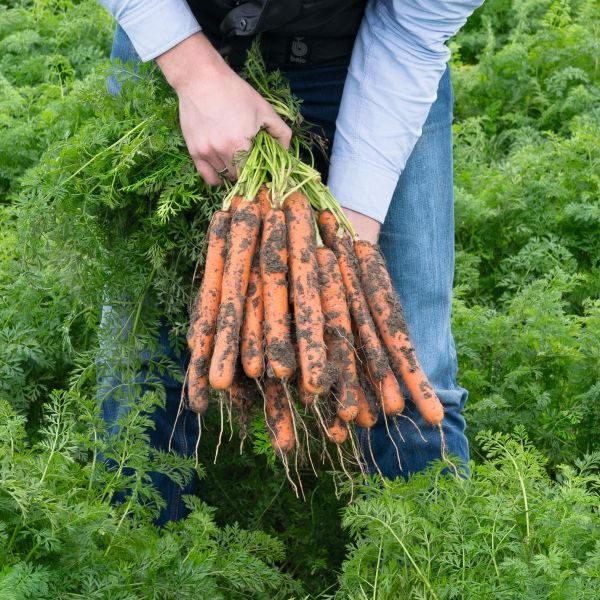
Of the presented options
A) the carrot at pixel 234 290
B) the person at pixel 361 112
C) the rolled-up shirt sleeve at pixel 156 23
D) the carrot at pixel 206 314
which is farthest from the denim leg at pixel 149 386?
the carrot at pixel 234 290

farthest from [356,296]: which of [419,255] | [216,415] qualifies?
[216,415]

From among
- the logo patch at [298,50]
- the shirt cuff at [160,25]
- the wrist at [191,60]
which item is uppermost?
the shirt cuff at [160,25]

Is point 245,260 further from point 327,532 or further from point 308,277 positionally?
point 327,532

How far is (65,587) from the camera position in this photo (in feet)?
6.50

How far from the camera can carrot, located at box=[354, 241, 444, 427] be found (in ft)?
7.38

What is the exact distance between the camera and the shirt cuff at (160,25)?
221cm

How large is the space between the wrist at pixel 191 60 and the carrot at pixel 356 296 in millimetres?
421

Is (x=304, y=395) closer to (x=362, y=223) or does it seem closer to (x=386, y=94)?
(x=362, y=223)

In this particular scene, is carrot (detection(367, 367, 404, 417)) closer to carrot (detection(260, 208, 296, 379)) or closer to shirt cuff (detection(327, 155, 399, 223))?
carrot (detection(260, 208, 296, 379))

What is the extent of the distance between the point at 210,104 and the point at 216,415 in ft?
3.90

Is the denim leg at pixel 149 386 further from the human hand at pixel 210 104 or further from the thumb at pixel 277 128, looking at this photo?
the thumb at pixel 277 128

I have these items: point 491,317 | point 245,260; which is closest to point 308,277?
point 245,260

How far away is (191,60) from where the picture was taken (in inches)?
87.7

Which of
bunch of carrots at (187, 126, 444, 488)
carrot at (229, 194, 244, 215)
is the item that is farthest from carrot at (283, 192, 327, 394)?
carrot at (229, 194, 244, 215)
